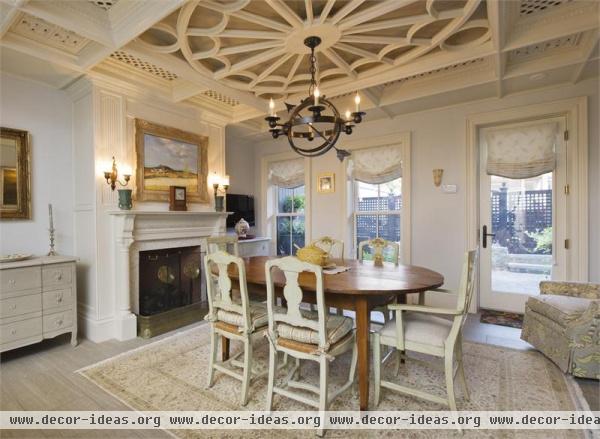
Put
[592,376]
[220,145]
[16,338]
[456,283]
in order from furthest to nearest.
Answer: [220,145] < [456,283] < [16,338] < [592,376]

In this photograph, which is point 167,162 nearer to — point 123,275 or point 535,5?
point 123,275

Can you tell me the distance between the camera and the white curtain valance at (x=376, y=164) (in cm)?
430

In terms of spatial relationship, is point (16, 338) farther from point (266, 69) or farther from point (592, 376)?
point (592, 376)

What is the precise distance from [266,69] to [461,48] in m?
1.73

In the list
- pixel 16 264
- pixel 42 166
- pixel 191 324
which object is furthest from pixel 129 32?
pixel 191 324

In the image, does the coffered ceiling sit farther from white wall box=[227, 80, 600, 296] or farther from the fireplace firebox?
the fireplace firebox

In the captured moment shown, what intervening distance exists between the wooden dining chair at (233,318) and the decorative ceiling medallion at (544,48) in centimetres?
306

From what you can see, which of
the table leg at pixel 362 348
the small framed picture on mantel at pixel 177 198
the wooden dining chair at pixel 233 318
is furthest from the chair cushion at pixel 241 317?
the small framed picture on mantel at pixel 177 198

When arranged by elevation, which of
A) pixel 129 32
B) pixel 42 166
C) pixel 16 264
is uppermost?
pixel 129 32

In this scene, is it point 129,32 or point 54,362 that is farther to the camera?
point 54,362

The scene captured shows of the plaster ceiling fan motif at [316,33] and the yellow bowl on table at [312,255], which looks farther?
the yellow bowl on table at [312,255]

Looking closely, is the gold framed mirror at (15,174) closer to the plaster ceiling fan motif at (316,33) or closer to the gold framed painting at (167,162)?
the gold framed painting at (167,162)

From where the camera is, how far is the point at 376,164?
4457 millimetres

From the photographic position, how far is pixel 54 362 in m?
2.62
